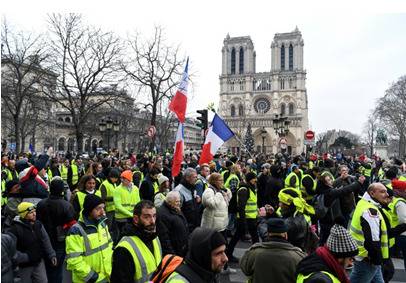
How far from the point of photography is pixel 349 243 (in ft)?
9.29

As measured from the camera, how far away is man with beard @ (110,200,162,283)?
3.37 meters

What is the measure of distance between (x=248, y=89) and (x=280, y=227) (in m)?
98.6

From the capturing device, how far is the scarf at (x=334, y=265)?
2729 millimetres

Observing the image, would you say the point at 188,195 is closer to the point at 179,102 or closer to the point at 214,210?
the point at 214,210

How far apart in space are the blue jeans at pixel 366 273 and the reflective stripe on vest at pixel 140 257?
2737 mm

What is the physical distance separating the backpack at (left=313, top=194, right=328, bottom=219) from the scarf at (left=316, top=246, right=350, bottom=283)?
4.57 meters

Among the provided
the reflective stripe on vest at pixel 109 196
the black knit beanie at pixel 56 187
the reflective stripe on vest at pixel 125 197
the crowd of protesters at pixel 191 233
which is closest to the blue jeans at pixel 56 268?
the crowd of protesters at pixel 191 233

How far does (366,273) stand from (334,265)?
97.5 inches

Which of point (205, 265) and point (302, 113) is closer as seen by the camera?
point (205, 265)

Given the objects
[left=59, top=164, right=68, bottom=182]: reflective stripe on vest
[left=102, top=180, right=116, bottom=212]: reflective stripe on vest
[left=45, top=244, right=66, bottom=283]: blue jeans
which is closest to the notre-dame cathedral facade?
[left=59, top=164, right=68, bottom=182]: reflective stripe on vest

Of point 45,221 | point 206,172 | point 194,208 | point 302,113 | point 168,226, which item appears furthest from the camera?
A: point 302,113

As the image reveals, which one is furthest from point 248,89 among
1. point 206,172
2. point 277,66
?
point 206,172

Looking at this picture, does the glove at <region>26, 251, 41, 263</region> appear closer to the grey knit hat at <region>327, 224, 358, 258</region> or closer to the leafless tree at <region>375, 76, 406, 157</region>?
the grey knit hat at <region>327, 224, 358, 258</region>

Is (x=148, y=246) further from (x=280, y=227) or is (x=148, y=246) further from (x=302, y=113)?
(x=302, y=113)
